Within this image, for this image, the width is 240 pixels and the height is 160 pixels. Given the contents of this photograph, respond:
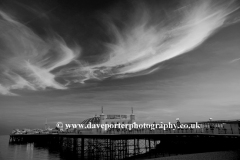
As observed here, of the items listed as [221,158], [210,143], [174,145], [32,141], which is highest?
[221,158]

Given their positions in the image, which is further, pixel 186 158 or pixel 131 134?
pixel 131 134

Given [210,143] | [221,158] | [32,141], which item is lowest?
[32,141]

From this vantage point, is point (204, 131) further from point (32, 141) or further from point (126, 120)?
point (32, 141)

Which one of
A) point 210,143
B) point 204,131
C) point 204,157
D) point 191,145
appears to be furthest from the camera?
point 191,145

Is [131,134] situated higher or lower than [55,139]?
higher

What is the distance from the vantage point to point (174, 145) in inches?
2234

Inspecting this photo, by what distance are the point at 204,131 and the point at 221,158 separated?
1555 cm

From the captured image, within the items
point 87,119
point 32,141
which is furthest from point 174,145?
point 32,141

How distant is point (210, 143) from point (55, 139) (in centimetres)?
6762

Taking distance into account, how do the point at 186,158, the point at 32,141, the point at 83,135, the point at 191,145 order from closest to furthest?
the point at 186,158 < the point at 83,135 < the point at 191,145 < the point at 32,141

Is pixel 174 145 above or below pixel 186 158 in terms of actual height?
below

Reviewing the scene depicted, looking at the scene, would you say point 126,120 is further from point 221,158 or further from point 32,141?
point 32,141

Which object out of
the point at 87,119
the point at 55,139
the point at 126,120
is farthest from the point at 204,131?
the point at 55,139

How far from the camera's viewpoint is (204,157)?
14898mm
